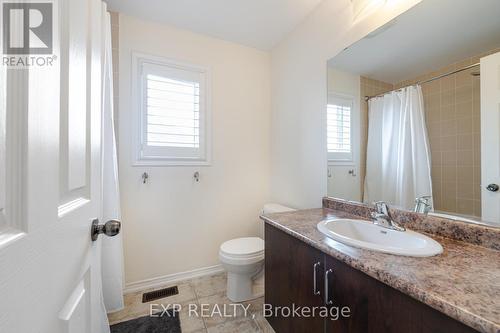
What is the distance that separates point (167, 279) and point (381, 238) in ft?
5.92

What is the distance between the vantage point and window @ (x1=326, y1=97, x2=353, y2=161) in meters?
1.60

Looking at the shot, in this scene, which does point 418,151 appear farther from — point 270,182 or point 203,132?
point 203,132

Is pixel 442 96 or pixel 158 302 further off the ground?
pixel 442 96

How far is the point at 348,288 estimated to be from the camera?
0.84 metres

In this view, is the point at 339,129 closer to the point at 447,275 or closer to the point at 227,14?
the point at 447,275

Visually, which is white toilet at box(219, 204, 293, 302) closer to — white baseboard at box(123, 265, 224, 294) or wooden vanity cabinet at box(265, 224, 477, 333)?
wooden vanity cabinet at box(265, 224, 477, 333)

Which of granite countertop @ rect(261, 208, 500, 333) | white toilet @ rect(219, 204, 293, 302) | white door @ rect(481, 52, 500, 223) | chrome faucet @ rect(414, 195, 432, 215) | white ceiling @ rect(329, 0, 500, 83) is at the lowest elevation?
white toilet @ rect(219, 204, 293, 302)

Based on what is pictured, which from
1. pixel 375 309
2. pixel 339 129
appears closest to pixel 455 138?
pixel 339 129

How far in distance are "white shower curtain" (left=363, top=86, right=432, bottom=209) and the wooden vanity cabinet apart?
Answer: 0.63m

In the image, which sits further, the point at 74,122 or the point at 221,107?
the point at 221,107

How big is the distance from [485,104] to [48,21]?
1.48m

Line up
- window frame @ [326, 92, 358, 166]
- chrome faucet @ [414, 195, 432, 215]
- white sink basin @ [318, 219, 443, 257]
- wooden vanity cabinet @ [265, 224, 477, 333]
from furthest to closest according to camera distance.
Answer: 1. window frame @ [326, 92, 358, 166]
2. chrome faucet @ [414, 195, 432, 215]
3. white sink basin @ [318, 219, 443, 257]
4. wooden vanity cabinet @ [265, 224, 477, 333]

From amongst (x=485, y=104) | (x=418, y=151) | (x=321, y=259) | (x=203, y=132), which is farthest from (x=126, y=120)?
(x=485, y=104)

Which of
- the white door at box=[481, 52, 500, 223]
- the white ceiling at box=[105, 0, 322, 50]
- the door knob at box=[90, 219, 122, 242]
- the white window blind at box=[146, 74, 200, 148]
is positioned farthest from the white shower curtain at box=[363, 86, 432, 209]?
the white window blind at box=[146, 74, 200, 148]
